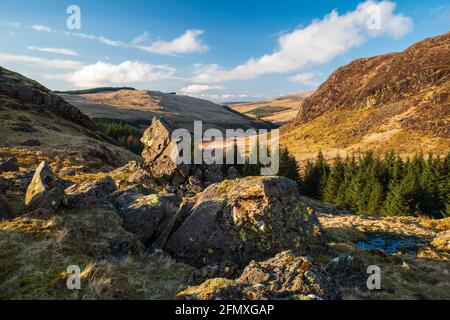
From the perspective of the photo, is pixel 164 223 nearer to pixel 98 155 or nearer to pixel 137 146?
pixel 98 155

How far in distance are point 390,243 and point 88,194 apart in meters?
25.4

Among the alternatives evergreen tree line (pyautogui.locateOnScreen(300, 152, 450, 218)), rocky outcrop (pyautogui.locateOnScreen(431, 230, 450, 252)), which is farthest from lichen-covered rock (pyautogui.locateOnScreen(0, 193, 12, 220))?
evergreen tree line (pyautogui.locateOnScreen(300, 152, 450, 218))

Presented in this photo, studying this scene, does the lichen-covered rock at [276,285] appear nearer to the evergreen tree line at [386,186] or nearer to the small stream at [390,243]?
the small stream at [390,243]

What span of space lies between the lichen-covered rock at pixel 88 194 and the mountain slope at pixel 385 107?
88.9 metres

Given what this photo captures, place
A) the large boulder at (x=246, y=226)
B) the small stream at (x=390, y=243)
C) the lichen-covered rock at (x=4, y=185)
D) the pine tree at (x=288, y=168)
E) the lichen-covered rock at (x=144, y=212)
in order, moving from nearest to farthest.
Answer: the large boulder at (x=246, y=226)
the lichen-covered rock at (x=144, y=212)
the lichen-covered rock at (x=4, y=185)
the small stream at (x=390, y=243)
the pine tree at (x=288, y=168)

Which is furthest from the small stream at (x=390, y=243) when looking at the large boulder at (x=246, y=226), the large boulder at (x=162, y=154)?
the large boulder at (x=162, y=154)

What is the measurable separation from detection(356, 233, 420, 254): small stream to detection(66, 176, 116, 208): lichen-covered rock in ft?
65.9

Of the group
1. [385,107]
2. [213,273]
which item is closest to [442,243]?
[213,273]

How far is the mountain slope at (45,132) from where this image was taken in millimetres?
56406

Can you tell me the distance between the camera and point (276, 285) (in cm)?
930

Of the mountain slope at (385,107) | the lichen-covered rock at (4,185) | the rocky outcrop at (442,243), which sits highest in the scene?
the mountain slope at (385,107)

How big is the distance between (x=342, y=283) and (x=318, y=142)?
4354 inches
